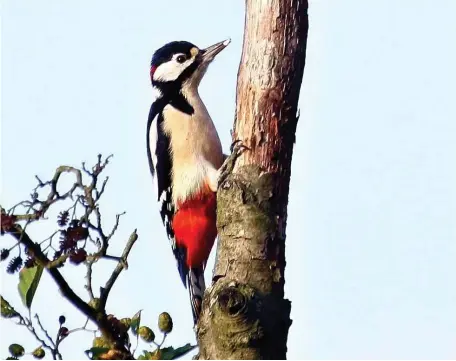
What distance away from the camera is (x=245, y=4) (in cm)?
384

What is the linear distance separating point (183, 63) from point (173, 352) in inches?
103

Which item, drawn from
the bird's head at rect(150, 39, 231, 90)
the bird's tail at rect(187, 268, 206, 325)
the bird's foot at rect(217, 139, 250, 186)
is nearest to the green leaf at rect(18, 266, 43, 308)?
the bird's foot at rect(217, 139, 250, 186)

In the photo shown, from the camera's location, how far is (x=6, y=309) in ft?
10.2

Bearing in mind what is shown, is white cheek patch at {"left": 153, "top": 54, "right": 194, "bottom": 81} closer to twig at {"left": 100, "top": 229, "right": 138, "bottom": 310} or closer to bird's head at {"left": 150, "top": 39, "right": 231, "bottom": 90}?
bird's head at {"left": 150, "top": 39, "right": 231, "bottom": 90}

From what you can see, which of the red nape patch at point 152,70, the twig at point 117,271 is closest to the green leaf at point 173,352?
the twig at point 117,271

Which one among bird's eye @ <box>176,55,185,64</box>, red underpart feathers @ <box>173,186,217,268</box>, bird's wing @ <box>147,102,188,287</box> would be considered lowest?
red underpart feathers @ <box>173,186,217,268</box>

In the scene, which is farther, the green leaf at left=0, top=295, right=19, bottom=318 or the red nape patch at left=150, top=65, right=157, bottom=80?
the red nape patch at left=150, top=65, right=157, bottom=80

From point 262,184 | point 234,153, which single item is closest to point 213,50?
point 234,153

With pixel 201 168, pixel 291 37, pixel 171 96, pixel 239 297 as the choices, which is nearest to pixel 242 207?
pixel 239 297

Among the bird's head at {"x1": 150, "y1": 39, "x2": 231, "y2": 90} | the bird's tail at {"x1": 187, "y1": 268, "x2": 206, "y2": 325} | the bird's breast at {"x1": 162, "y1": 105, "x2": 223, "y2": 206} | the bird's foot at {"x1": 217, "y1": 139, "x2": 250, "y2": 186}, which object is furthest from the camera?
the bird's head at {"x1": 150, "y1": 39, "x2": 231, "y2": 90}

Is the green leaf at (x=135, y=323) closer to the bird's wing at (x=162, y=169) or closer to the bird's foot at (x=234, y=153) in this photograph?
the bird's foot at (x=234, y=153)

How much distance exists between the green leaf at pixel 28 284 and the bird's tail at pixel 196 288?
1.94 meters

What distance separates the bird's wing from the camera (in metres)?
5.25

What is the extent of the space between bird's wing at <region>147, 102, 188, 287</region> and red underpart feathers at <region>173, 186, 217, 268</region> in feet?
0.19
